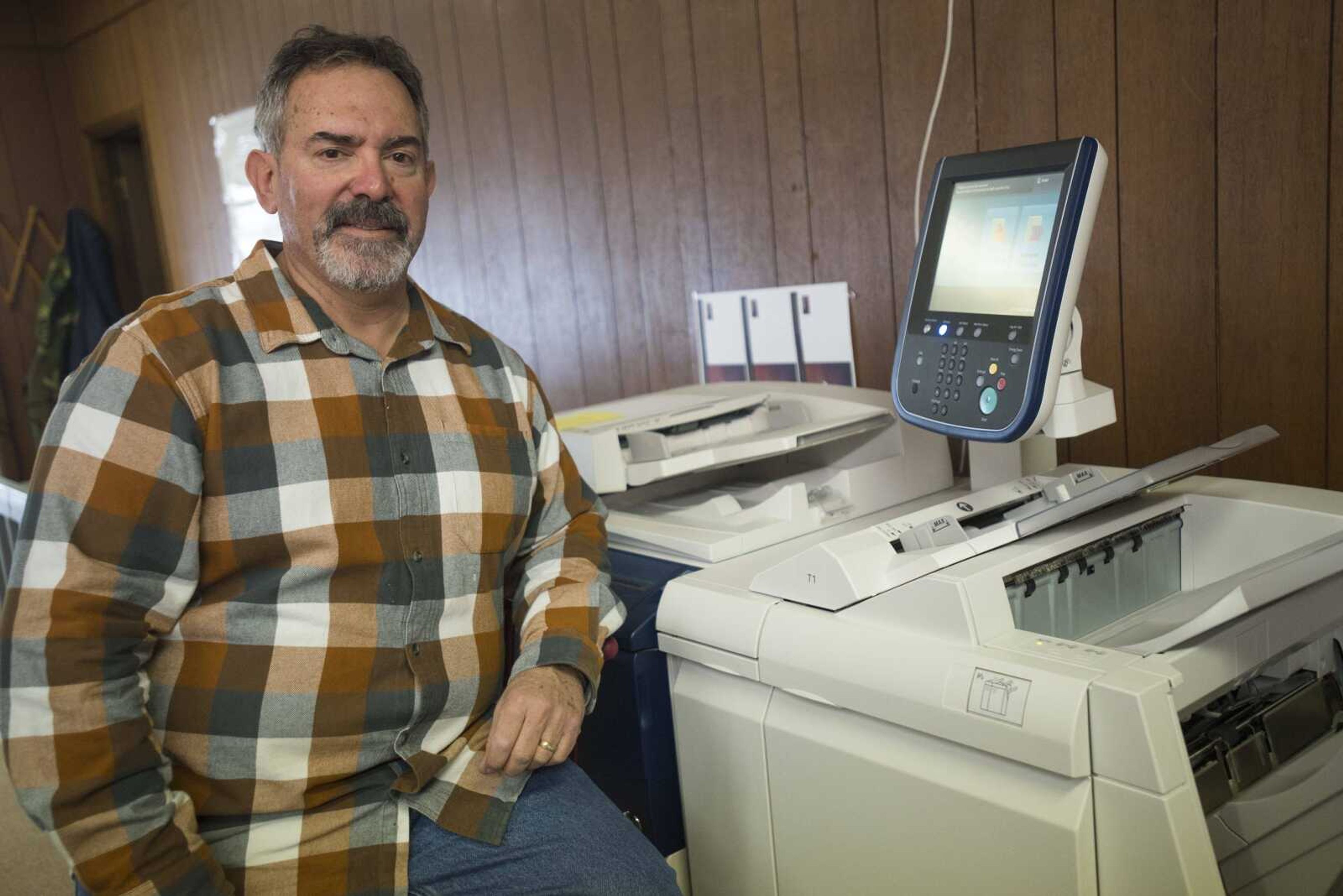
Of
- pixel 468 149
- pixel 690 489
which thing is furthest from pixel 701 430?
pixel 468 149

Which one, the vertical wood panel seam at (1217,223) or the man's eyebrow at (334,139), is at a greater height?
the man's eyebrow at (334,139)

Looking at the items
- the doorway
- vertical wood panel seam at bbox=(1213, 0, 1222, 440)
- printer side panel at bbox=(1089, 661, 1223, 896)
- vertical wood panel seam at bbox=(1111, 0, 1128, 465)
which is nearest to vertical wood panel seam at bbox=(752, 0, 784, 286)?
vertical wood panel seam at bbox=(1111, 0, 1128, 465)

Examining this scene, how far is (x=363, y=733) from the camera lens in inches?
45.5

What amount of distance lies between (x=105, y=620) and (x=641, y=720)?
635mm

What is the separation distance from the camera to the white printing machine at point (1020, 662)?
919 mm

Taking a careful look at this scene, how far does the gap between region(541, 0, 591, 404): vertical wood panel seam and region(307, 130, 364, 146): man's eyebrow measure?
1.21 meters

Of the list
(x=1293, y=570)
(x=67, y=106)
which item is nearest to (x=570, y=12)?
(x=1293, y=570)

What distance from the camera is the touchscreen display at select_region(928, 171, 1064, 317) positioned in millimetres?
1138

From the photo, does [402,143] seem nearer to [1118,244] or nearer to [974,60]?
[974,60]

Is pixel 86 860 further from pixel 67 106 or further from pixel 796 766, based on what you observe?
pixel 67 106

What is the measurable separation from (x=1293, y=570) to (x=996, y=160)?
53 cm

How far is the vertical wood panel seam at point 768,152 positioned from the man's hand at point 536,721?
3.65 feet

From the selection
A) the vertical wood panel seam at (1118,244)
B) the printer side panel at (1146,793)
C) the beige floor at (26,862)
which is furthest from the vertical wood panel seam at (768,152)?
the beige floor at (26,862)

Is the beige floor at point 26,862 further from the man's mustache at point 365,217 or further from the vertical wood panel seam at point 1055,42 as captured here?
the vertical wood panel seam at point 1055,42
